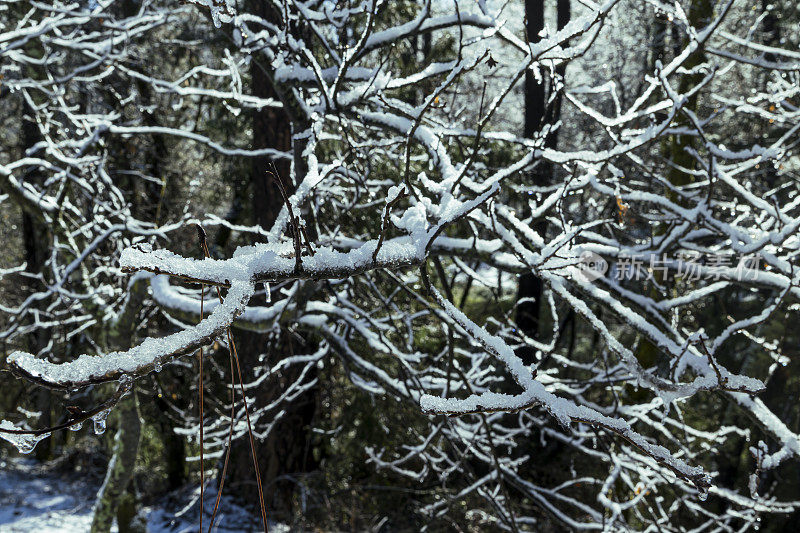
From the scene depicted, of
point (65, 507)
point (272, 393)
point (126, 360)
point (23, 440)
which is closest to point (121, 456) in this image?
point (272, 393)

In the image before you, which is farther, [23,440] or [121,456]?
[121,456]

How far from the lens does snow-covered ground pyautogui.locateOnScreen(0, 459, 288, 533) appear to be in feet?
23.5

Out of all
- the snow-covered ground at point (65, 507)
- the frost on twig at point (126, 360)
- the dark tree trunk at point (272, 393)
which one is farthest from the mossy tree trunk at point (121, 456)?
the frost on twig at point (126, 360)

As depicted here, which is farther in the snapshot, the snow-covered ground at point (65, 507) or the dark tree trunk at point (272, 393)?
the snow-covered ground at point (65, 507)

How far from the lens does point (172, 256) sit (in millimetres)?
1139

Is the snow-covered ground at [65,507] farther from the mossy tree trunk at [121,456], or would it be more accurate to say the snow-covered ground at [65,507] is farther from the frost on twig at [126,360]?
the frost on twig at [126,360]

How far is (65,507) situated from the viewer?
888 cm

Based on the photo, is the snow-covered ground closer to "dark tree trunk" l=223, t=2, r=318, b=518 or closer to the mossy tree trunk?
"dark tree trunk" l=223, t=2, r=318, b=518

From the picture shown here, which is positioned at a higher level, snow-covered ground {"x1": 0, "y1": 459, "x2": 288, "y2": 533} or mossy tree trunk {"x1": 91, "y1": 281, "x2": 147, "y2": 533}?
mossy tree trunk {"x1": 91, "y1": 281, "x2": 147, "y2": 533}

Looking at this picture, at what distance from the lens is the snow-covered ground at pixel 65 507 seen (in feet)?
23.5

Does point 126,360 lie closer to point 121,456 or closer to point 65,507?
point 121,456

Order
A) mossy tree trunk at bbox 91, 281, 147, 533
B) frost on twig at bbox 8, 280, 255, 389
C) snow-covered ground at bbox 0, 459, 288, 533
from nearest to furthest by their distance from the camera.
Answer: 1. frost on twig at bbox 8, 280, 255, 389
2. mossy tree trunk at bbox 91, 281, 147, 533
3. snow-covered ground at bbox 0, 459, 288, 533

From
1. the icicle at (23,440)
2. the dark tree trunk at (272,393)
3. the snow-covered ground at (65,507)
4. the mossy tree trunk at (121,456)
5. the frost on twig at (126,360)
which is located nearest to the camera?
the frost on twig at (126,360)

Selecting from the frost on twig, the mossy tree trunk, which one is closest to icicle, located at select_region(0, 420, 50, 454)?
the frost on twig
